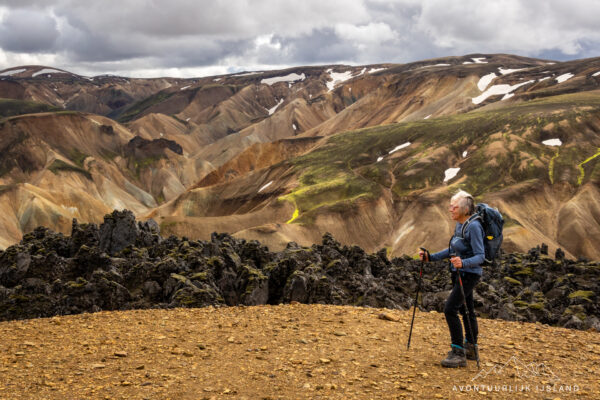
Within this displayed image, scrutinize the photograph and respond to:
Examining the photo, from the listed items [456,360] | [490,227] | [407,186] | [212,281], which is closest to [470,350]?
[456,360]

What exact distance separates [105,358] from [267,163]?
175 meters

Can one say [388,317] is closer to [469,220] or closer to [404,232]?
[469,220]

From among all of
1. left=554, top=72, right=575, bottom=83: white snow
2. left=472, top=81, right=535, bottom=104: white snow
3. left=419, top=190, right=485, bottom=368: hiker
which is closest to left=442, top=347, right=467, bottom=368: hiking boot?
left=419, top=190, right=485, bottom=368: hiker

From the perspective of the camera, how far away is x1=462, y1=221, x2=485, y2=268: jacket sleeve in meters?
8.88

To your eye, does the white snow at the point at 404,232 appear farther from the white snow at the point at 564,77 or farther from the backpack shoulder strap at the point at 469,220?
the white snow at the point at 564,77

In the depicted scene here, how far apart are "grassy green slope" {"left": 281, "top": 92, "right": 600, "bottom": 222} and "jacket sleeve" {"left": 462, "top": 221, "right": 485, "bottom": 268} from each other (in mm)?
85538

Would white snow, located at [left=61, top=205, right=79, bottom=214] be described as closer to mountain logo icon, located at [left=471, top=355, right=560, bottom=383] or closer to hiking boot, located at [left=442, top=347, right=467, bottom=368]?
hiking boot, located at [left=442, top=347, right=467, bottom=368]

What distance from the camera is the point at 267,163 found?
184125 mm

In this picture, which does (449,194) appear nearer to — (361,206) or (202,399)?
(361,206)

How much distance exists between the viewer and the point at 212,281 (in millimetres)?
20641

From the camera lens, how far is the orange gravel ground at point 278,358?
852cm

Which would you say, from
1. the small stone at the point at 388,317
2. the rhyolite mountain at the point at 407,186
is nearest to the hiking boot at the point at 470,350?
the small stone at the point at 388,317

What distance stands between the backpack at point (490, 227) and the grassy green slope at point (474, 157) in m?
85.4

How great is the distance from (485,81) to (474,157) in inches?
3881
